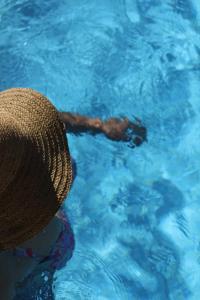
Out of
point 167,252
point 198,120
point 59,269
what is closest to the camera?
point 59,269

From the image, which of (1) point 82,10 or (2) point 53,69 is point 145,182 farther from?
(1) point 82,10

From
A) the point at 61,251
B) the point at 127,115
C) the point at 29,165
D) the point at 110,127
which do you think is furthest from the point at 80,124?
the point at 29,165

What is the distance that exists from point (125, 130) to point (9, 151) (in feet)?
4.56

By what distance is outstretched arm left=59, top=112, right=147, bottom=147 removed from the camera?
3.01 m

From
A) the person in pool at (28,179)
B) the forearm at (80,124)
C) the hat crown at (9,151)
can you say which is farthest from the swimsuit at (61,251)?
the hat crown at (9,151)

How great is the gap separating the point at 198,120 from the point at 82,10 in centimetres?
100

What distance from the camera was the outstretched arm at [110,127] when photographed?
301cm

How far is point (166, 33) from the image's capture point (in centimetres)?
366

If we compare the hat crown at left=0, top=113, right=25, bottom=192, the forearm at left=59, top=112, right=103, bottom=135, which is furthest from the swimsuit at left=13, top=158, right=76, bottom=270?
the hat crown at left=0, top=113, right=25, bottom=192

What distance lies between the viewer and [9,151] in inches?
71.2

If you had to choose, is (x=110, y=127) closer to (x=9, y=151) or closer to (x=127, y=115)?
(x=127, y=115)

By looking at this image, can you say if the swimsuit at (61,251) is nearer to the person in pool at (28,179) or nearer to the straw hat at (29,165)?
the person in pool at (28,179)

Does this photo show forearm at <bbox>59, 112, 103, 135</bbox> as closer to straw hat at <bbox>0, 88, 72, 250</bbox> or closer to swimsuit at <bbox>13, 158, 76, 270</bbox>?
swimsuit at <bbox>13, 158, 76, 270</bbox>

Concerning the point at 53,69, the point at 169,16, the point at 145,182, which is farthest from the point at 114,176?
the point at 169,16
